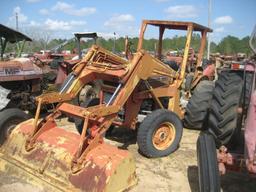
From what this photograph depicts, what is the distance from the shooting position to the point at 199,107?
6734mm

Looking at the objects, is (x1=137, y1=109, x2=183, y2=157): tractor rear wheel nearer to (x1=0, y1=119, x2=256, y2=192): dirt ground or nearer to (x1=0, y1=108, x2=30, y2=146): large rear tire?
(x1=0, y1=119, x2=256, y2=192): dirt ground

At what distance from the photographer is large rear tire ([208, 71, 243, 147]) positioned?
4.51m

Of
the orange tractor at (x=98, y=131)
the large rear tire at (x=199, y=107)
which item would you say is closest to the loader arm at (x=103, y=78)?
the orange tractor at (x=98, y=131)

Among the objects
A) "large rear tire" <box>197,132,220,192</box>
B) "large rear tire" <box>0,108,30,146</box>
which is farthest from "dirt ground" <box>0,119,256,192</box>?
"large rear tire" <box>0,108,30,146</box>

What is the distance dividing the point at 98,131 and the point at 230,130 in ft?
5.31

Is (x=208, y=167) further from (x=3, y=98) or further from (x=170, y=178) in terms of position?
(x=3, y=98)

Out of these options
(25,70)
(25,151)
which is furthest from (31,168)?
(25,70)

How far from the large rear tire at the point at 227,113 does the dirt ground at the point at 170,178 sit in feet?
1.81

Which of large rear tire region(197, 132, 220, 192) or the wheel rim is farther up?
large rear tire region(197, 132, 220, 192)

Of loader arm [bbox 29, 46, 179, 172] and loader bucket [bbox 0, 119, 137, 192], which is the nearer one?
loader bucket [bbox 0, 119, 137, 192]

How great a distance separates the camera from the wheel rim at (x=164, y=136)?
18.9 feet

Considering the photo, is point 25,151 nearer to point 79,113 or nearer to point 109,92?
point 79,113

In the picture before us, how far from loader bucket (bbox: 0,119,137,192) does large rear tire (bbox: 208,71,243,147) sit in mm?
1186

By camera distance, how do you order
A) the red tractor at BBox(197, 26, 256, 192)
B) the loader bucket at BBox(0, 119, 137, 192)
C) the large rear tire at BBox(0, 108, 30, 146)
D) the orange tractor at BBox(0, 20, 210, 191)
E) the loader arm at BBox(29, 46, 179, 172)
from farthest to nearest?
1. the large rear tire at BBox(0, 108, 30, 146)
2. the loader arm at BBox(29, 46, 179, 172)
3. the orange tractor at BBox(0, 20, 210, 191)
4. the loader bucket at BBox(0, 119, 137, 192)
5. the red tractor at BBox(197, 26, 256, 192)
